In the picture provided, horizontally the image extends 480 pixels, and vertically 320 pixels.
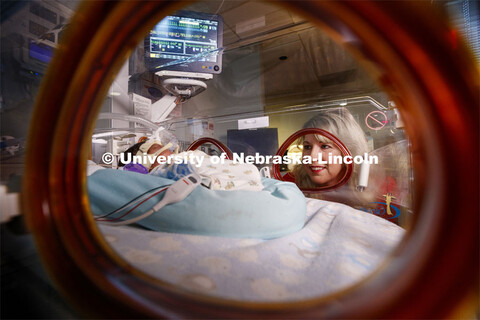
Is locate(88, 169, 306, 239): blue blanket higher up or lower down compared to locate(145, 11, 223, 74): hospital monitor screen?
lower down

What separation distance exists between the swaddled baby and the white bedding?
0.26 meters

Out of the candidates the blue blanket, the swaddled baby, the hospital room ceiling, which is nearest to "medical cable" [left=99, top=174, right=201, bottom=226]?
the blue blanket

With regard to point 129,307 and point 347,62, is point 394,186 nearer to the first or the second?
point 129,307

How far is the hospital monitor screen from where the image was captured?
156 centimetres

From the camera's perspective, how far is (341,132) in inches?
49.9

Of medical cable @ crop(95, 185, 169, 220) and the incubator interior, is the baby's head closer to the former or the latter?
the incubator interior

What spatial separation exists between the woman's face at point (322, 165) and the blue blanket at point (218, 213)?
2.61 feet

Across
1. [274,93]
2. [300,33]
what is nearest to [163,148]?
[300,33]

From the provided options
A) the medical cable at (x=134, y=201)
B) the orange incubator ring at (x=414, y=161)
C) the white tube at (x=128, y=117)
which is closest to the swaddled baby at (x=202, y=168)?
the medical cable at (x=134, y=201)

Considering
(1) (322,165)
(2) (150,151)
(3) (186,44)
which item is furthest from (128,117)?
(1) (322,165)

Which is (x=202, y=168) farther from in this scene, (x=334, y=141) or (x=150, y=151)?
(x=334, y=141)

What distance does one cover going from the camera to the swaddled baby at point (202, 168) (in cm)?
73

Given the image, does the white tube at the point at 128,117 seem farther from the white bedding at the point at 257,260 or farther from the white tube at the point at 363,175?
the white tube at the point at 363,175

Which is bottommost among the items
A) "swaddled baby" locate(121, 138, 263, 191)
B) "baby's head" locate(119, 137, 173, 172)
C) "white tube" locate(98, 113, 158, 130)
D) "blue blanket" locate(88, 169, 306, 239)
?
"blue blanket" locate(88, 169, 306, 239)
